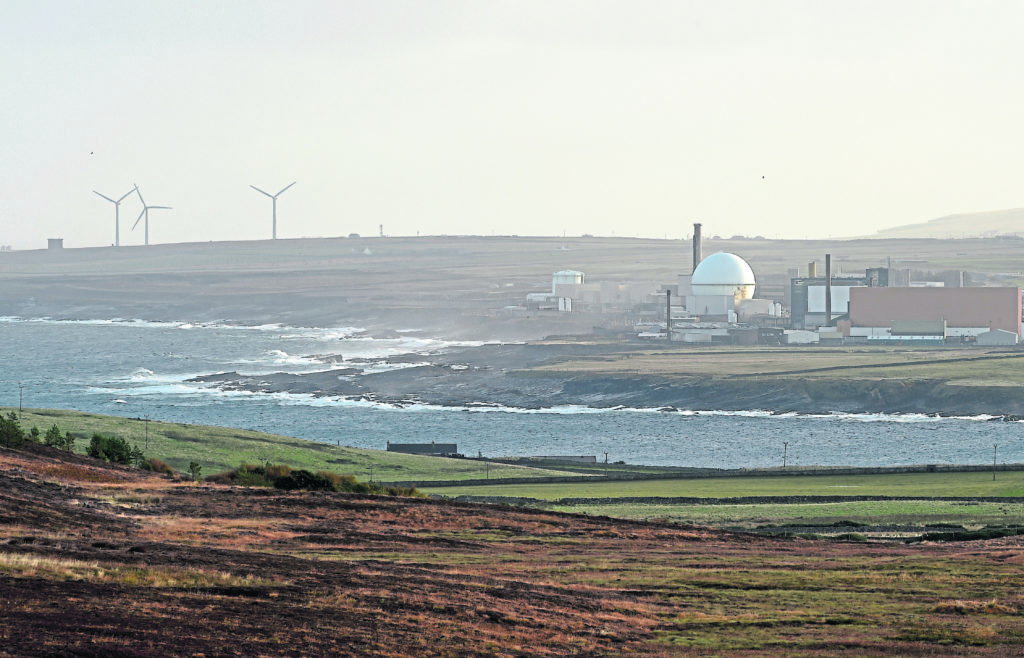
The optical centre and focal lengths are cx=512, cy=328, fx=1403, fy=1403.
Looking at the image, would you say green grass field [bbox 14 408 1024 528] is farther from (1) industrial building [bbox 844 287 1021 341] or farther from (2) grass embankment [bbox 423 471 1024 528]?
(1) industrial building [bbox 844 287 1021 341]

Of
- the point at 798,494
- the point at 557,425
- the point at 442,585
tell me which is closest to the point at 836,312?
the point at 557,425

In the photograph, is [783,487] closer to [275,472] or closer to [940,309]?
[275,472]

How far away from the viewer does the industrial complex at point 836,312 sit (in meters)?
141

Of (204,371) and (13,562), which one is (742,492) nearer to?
(13,562)

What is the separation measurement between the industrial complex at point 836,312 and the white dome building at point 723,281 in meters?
0.12

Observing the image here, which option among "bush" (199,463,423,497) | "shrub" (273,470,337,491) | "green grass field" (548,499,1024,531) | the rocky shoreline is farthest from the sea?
"shrub" (273,470,337,491)

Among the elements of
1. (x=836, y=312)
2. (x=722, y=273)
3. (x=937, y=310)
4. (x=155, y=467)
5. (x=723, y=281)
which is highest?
(x=722, y=273)

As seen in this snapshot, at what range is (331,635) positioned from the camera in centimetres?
1769

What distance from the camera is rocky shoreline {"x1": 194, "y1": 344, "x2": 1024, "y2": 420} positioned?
98.2m

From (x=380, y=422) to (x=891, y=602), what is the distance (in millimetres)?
71546

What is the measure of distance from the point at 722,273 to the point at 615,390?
202 ft

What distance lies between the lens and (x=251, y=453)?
6303 cm

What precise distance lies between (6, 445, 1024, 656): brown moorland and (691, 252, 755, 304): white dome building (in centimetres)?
13163

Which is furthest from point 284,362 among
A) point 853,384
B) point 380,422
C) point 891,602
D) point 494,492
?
point 891,602
